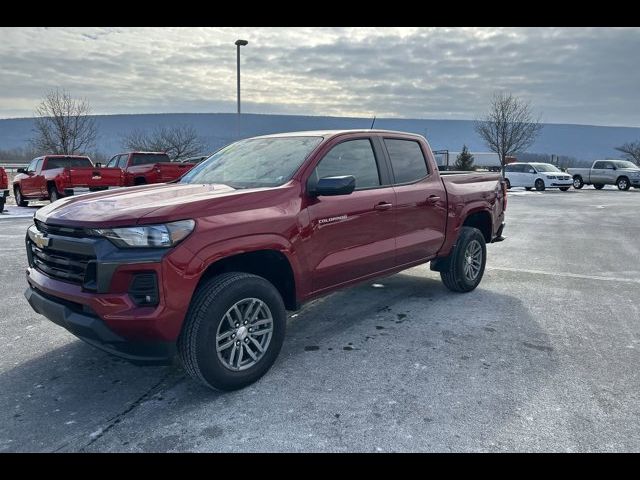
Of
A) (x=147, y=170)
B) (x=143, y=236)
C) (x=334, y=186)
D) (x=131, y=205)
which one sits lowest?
(x=143, y=236)

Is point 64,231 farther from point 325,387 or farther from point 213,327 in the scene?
point 325,387

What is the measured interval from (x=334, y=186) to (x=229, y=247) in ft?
3.07

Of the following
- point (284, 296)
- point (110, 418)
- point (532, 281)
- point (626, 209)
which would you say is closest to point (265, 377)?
point (284, 296)

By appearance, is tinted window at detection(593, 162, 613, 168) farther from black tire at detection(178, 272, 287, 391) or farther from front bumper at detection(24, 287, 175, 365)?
front bumper at detection(24, 287, 175, 365)

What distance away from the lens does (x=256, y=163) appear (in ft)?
13.9

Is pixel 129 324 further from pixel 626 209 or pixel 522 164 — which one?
pixel 522 164

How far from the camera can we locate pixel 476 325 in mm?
4613

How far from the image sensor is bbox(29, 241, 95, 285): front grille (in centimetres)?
306

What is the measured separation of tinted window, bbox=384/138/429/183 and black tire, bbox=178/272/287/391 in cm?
211

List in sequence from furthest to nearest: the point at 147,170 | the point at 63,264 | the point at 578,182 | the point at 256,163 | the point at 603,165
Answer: the point at 578,182, the point at 603,165, the point at 147,170, the point at 256,163, the point at 63,264

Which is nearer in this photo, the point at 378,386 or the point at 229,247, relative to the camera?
the point at 229,247

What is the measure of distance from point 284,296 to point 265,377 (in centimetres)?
63

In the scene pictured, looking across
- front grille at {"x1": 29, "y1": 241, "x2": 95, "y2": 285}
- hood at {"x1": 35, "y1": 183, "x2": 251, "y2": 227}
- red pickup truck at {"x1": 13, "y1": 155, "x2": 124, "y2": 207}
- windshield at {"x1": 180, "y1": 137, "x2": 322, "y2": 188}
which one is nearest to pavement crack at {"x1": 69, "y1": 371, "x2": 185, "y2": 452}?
front grille at {"x1": 29, "y1": 241, "x2": 95, "y2": 285}

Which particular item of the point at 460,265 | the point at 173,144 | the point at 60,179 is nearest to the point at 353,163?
the point at 460,265
